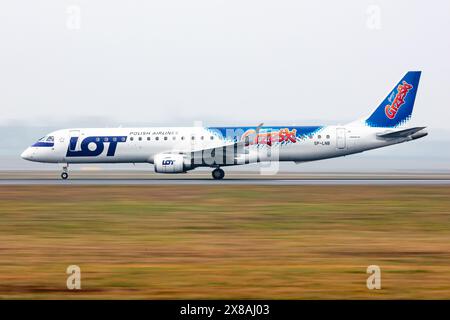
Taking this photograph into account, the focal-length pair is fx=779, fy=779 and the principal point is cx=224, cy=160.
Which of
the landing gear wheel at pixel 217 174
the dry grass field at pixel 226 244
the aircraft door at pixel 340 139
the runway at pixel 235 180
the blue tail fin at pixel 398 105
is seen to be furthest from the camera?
the blue tail fin at pixel 398 105

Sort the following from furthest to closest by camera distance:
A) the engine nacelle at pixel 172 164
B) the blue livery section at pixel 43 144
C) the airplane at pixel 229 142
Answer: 1. the blue livery section at pixel 43 144
2. the airplane at pixel 229 142
3. the engine nacelle at pixel 172 164

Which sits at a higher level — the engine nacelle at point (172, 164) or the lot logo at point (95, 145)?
the lot logo at point (95, 145)

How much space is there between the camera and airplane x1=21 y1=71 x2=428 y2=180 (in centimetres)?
4900

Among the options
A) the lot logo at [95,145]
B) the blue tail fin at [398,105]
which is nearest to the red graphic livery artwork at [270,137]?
the blue tail fin at [398,105]

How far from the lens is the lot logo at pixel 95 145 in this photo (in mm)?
50312

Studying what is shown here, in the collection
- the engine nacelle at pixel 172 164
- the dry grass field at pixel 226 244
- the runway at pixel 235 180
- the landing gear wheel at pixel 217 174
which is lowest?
the dry grass field at pixel 226 244

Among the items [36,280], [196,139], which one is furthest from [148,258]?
[196,139]

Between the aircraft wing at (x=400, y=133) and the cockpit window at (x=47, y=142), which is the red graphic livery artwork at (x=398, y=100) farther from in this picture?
the cockpit window at (x=47, y=142)

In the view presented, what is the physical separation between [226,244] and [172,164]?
28128 mm

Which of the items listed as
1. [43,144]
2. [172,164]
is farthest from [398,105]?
[43,144]

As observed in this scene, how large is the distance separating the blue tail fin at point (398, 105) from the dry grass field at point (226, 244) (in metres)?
15.0
